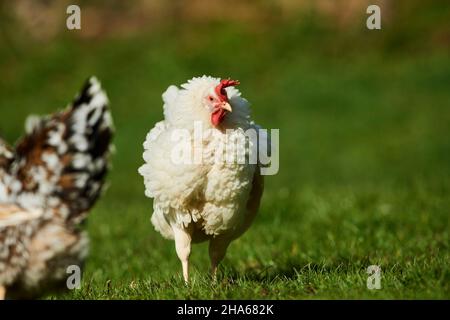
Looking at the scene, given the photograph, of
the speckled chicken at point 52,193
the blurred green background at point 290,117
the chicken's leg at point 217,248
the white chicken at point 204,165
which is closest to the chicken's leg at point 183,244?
the white chicken at point 204,165

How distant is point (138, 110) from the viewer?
17.5 meters

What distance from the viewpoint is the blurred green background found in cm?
634

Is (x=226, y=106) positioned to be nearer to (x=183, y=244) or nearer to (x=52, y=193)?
(x=183, y=244)

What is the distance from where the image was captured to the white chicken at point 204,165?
5555 millimetres

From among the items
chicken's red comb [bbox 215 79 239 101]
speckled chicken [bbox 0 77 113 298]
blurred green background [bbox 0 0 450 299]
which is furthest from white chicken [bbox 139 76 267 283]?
speckled chicken [bbox 0 77 113 298]

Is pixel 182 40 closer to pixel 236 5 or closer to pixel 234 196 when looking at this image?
pixel 236 5

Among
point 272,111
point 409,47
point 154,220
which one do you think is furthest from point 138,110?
point 154,220

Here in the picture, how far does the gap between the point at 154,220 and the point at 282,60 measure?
13109 mm

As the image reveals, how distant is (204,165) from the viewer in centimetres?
556

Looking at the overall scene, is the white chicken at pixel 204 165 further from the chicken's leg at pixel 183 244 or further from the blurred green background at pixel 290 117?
the blurred green background at pixel 290 117

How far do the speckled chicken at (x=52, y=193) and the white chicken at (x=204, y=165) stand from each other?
0.67 metres

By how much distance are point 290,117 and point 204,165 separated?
10.9 m
